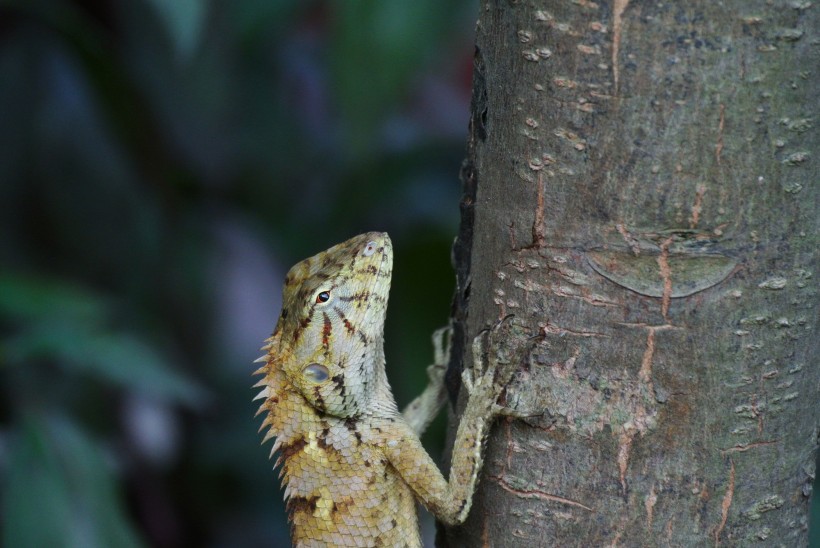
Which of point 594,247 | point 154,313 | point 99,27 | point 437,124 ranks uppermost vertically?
point 99,27

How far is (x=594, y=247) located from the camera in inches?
60.0

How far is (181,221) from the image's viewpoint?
16.1 ft

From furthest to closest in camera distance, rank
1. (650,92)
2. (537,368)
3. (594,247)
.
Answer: (537,368)
(594,247)
(650,92)

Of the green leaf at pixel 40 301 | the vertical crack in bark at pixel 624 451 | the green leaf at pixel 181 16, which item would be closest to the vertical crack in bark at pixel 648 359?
the vertical crack in bark at pixel 624 451

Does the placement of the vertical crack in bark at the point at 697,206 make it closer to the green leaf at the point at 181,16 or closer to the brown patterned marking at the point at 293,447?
the brown patterned marking at the point at 293,447

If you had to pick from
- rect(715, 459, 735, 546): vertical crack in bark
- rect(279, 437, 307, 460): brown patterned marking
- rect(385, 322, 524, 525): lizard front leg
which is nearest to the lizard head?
rect(279, 437, 307, 460): brown patterned marking

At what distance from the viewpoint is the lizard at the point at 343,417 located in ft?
7.68

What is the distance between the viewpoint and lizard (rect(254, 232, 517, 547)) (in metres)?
2.34

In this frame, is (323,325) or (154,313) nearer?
(323,325)

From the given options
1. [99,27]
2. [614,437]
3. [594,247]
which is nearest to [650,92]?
[594,247]

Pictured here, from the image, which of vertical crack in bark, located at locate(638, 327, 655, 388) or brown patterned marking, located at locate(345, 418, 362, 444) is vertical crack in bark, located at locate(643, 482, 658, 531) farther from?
brown patterned marking, located at locate(345, 418, 362, 444)

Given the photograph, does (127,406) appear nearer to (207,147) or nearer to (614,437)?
(207,147)

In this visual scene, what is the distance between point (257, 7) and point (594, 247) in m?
3.11

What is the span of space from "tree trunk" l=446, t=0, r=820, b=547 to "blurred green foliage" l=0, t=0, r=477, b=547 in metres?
1.85
